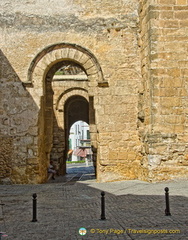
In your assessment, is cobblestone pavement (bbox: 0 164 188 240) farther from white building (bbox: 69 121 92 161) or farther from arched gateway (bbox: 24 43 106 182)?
white building (bbox: 69 121 92 161)

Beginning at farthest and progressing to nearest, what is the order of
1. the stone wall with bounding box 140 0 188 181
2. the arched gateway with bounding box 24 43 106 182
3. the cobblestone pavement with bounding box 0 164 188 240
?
the arched gateway with bounding box 24 43 106 182, the stone wall with bounding box 140 0 188 181, the cobblestone pavement with bounding box 0 164 188 240

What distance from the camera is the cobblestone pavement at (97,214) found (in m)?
4.36

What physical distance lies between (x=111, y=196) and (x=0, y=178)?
4084mm

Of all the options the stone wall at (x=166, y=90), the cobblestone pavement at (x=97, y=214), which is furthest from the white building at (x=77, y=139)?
the cobblestone pavement at (x=97, y=214)

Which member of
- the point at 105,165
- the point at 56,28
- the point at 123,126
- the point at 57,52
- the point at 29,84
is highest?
the point at 56,28

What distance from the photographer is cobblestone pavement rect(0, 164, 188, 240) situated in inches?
171

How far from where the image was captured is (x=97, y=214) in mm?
5531

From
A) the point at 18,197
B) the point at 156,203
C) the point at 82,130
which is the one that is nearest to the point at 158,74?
the point at 156,203

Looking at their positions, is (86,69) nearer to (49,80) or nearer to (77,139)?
(49,80)

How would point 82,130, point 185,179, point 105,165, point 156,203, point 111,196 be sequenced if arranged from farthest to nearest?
point 82,130, point 105,165, point 185,179, point 111,196, point 156,203

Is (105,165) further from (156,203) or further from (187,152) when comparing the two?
(156,203)

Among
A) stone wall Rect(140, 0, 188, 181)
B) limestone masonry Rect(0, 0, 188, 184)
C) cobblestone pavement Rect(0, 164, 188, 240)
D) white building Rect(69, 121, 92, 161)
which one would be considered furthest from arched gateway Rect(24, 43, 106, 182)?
white building Rect(69, 121, 92, 161)

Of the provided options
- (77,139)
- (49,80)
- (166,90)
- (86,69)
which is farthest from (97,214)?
(77,139)

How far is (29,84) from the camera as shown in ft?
32.6
